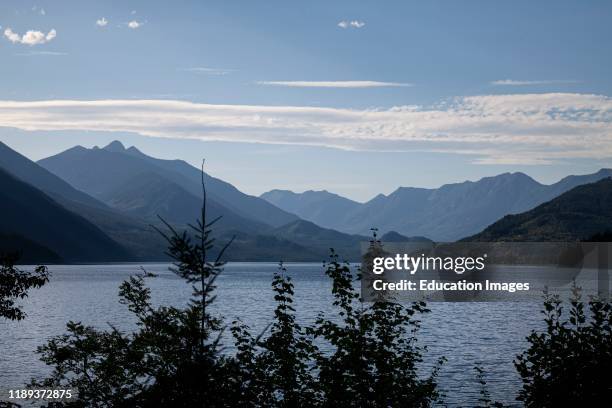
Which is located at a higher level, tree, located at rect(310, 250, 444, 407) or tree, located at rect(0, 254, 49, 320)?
tree, located at rect(0, 254, 49, 320)

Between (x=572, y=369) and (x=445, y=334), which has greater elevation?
(x=572, y=369)

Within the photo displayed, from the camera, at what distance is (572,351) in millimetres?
20562

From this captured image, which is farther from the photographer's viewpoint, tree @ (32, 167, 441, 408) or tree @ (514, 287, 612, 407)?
tree @ (514, 287, 612, 407)

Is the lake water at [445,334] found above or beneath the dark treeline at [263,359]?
beneath

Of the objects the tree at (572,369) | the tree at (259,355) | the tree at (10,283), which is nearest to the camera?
the tree at (259,355)

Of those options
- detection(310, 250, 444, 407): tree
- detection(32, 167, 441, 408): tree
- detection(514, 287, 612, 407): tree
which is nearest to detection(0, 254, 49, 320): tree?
detection(32, 167, 441, 408): tree

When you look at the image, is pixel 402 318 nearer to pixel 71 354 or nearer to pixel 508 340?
pixel 71 354

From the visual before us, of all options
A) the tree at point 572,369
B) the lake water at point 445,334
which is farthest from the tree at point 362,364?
the lake water at point 445,334

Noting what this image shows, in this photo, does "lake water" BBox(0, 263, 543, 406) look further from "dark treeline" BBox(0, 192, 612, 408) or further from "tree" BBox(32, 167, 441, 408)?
"dark treeline" BBox(0, 192, 612, 408)

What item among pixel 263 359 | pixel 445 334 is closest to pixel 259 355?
pixel 263 359

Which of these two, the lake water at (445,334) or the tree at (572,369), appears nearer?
the tree at (572,369)

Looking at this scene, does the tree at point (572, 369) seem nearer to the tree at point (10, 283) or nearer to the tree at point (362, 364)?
the tree at point (362, 364)

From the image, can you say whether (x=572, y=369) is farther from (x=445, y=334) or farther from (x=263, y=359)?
(x=445, y=334)

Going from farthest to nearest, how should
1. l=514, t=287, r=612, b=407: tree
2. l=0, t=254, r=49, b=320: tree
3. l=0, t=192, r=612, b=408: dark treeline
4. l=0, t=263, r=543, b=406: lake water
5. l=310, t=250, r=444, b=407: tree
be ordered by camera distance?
l=0, t=263, r=543, b=406: lake water, l=0, t=254, r=49, b=320: tree, l=310, t=250, r=444, b=407: tree, l=514, t=287, r=612, b=407: tree, l=0, t=192, r=612, b=408: dark treeline
